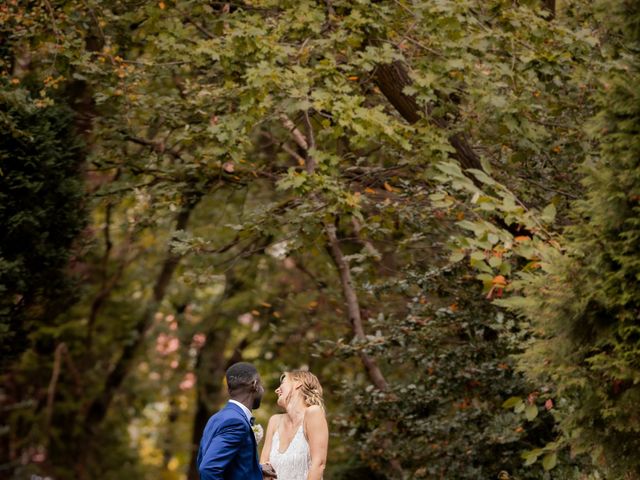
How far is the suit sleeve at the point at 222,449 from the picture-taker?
5309 millimetres

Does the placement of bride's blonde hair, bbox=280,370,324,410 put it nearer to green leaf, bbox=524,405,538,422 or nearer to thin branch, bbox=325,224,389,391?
green leaf, bbox=524,405,538,422

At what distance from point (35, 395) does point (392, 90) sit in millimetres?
14953

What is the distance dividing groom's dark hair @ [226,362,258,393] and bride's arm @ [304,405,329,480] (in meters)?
0.86

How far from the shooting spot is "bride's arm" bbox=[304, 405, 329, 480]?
21.0 ft

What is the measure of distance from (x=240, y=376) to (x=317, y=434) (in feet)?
3.41

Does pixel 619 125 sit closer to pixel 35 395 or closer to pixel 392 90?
pixel 392 90

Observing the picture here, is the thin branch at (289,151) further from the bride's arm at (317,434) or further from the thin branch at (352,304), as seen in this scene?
the bride's arm at (317,434)

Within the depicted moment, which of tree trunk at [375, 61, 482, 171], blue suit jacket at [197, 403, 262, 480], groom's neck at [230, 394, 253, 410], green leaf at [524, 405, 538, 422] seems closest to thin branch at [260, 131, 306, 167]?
tree trunk at [375, 61, 482, 171]

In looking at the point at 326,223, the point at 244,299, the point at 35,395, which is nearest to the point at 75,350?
the point at 35,395

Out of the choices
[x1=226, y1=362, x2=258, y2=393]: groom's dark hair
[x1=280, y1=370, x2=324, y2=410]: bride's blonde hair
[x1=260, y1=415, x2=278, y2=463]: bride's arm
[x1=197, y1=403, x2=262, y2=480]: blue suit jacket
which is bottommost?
[x1=260, y1=415, x2=278, y2=463]: bride's arm

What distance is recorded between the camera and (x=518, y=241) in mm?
5953

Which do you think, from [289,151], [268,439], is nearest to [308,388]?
[268,439]

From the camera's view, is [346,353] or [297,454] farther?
[346,353]

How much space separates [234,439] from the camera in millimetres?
5395
